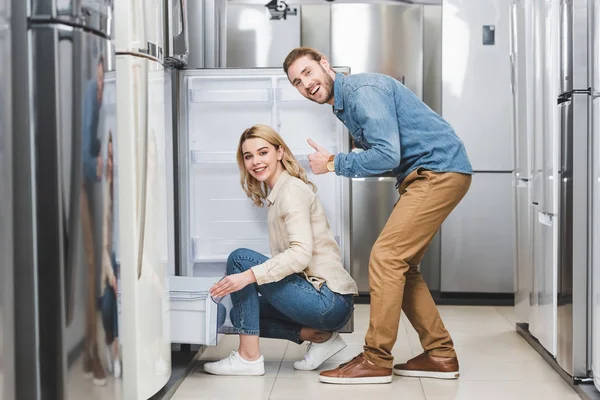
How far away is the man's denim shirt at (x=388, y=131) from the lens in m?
2.60

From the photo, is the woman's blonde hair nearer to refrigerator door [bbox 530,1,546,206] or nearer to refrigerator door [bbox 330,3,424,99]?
refrigerator door [bbox 530,1,546,206]

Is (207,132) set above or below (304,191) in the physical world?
above

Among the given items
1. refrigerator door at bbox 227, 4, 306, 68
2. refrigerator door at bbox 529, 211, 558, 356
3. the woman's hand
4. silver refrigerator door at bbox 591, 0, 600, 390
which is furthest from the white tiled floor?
refrigerator door at bbox 227, 4, 306, 68

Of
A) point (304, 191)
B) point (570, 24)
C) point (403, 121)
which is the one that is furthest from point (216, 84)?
point (570, 24)

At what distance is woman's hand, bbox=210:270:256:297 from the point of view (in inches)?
106

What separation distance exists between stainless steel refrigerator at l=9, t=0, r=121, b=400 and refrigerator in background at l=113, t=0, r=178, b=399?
1.76 feet

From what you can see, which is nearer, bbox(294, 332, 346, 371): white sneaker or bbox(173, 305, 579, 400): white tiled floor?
bbox(173, 305, 579, 400): white tiled floor

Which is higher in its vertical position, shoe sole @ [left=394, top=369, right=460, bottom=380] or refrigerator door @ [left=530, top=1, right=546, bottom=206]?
refrigerator door @ [left=530, top=1, right=546, bottom=206]

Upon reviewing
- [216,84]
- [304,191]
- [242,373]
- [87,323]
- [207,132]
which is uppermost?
[216,84]

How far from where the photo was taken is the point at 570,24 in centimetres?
262

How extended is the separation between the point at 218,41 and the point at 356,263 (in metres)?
1.51

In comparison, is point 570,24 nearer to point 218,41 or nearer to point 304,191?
point 304,191

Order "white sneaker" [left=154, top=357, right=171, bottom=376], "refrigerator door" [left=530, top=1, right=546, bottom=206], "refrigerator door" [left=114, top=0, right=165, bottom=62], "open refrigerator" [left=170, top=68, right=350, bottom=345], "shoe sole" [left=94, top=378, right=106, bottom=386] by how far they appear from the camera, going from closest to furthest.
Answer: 1. "shoe sole" [left=94, top=378, right=106, bottom=386]
2. "refrigerator door" [left=114, top=0, right=165, bottom=62]
3. "white sneaker" [left=154, top=357, right=171, bottom=376]
4. "refrigerator door" [left=530, top=1, right=546, bottom=206]
5. "open refrigerator" [left=170, top=68, right=350, bottom=345]

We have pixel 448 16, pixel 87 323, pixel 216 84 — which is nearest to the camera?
pixel 87 323
